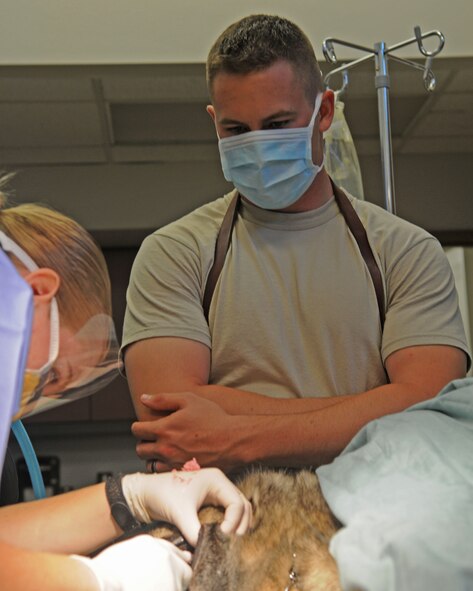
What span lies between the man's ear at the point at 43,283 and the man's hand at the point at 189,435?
0.28m

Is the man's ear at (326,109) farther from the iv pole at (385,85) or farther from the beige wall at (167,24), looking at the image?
the beige wall at (167,24)

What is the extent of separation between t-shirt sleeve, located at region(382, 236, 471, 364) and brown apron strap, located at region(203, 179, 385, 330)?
17 millimetres

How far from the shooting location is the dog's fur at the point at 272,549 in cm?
75

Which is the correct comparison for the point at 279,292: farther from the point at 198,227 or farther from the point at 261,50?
the point at 261,50

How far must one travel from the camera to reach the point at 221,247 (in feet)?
3.76

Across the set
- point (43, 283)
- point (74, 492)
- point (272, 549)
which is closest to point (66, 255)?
point (43, 283)

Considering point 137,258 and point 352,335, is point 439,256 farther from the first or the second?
point 137,258

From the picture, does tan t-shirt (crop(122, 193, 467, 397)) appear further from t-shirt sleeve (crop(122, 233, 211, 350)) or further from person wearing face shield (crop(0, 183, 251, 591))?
person wearing face shield (crop(0, 183, 251, 591))

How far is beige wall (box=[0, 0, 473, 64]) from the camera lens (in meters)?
1.59

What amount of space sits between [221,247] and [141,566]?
0.53 meters

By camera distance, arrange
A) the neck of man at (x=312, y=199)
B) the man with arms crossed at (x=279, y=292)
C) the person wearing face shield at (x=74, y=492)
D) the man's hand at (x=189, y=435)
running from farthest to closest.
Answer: the neck of man at (x=312, y=199) < the man with arms crossed at (x=279, y=292) < the man's hand at (x=189, y=435) < the person wearing face shield at (x=74, y=492)

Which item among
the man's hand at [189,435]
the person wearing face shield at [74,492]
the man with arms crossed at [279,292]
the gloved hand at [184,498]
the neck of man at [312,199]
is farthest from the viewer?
the neck of man at [312,199]

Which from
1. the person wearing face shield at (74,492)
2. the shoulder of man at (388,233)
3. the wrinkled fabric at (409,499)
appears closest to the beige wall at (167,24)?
the shoulder of man at (388,233)

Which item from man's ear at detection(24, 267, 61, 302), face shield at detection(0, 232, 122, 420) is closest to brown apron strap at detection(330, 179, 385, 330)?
face shield at detection(0, 232, 122, 420)
